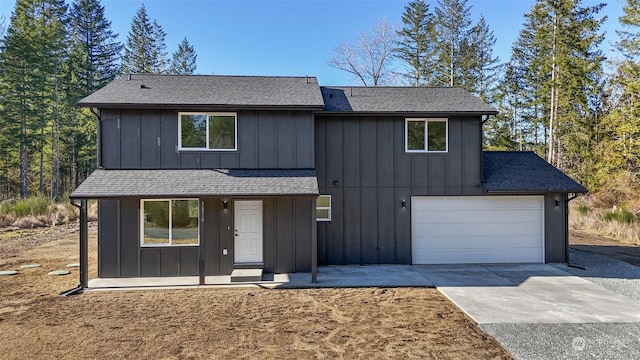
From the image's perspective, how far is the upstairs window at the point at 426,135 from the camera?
924cm

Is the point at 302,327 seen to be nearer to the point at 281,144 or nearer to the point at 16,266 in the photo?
the point at 281,144

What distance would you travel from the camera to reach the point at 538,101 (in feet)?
69.8

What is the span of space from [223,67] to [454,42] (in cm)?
1517

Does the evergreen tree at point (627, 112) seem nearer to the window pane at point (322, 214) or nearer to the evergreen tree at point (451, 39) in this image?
the evergreen tree at point (451, 39)

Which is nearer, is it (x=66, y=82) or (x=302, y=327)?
(x=302, y=327)

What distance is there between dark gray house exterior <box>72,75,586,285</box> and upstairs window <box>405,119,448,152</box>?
0.03 meters

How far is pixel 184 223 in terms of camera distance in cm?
789

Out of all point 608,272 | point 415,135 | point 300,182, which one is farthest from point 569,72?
point 300,182

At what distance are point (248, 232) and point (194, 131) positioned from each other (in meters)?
2.96

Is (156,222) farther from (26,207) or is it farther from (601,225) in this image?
(601,225)

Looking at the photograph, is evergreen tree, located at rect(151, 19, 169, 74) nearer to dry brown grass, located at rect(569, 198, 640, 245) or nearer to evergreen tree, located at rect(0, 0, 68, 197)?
evergreen tree, located at rect(0, 0, 68, 197)

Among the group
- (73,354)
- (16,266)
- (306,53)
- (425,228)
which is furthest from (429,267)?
(306,53)

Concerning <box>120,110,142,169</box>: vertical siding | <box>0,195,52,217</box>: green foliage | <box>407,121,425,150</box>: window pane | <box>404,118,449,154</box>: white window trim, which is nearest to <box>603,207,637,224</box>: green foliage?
<box>404,118,449,154</box>: white window trim

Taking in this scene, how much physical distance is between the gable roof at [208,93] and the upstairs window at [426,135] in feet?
9.25
